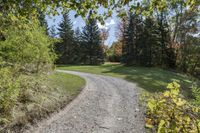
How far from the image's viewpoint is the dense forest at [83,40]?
12.8ft

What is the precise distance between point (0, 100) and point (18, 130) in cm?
100

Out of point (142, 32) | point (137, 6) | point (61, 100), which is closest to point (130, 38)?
point (142, 32)

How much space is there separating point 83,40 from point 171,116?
4319cm

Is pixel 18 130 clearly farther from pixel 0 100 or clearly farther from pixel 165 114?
pixel 165 114

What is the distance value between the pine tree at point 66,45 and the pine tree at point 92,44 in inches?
84.3

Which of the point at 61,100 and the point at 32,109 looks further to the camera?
the point at 61,100

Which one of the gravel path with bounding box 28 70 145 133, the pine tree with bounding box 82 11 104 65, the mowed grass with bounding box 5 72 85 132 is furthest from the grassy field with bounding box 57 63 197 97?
the pine tree with bounding box 82 11 104 65

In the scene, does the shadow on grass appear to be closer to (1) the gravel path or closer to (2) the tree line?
(1) the gravel path

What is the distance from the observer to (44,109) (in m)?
8.77

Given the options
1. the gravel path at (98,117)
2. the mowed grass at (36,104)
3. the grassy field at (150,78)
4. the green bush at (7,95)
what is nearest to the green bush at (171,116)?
the gravel path at (98,117)

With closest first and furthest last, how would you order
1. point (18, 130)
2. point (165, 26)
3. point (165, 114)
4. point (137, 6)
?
point (165, 114), point (137, 6), point (18, 130), point (165, 26)

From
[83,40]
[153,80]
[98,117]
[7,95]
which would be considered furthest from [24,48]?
[83,40]

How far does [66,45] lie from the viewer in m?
44.2

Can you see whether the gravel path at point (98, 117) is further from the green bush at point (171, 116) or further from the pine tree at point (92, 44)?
the pine tree at point (92, 44)
